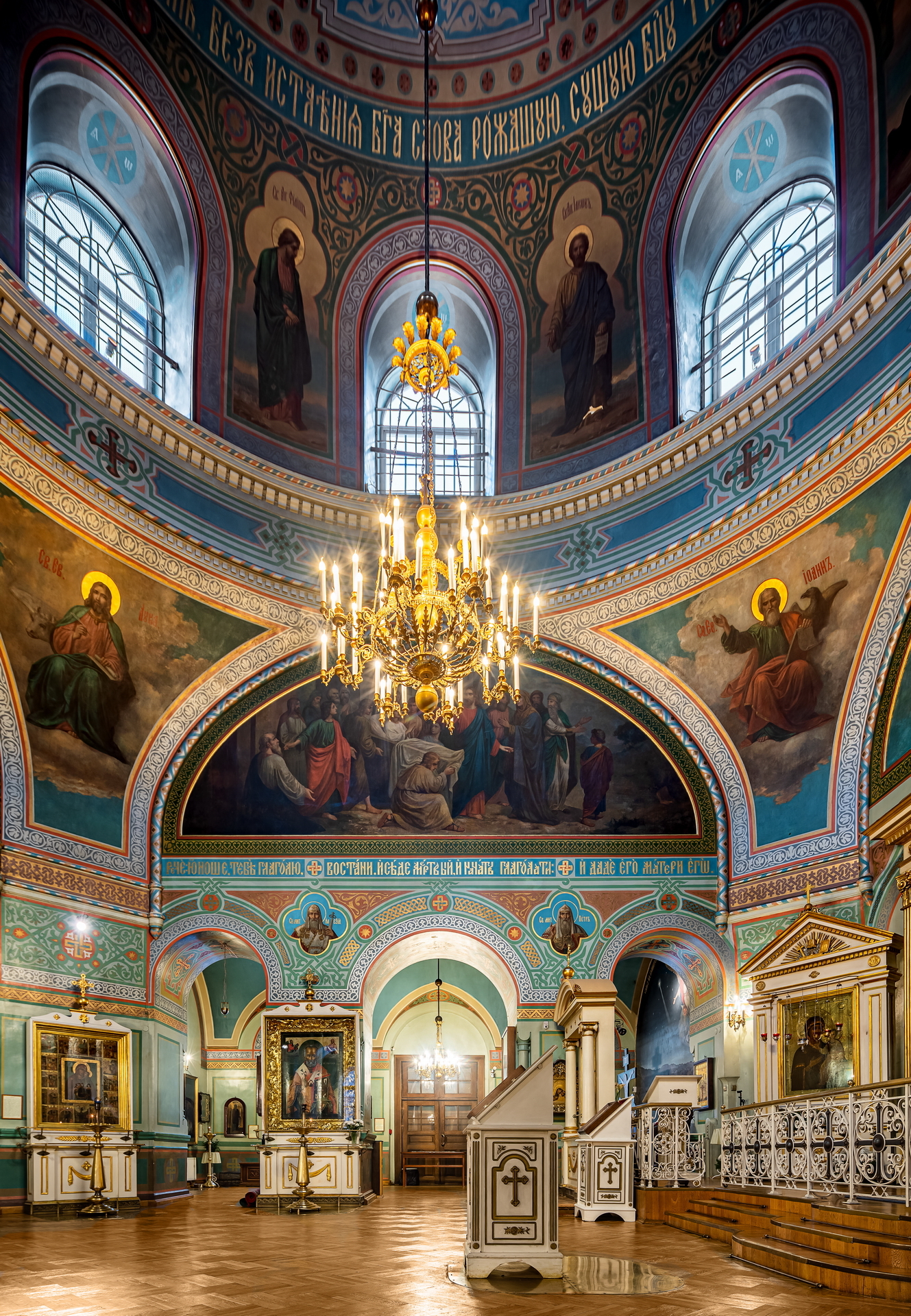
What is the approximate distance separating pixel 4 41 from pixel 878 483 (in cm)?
1098

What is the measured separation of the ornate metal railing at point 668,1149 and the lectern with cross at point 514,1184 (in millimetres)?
5359

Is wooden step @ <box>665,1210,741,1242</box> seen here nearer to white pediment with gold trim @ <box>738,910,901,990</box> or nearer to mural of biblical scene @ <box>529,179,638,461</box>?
white pediment with gold trim @ <box>738,910,901,990</box>

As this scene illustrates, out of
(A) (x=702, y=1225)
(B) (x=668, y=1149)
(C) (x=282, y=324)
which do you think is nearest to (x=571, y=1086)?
(B) (x=668, y=1149)

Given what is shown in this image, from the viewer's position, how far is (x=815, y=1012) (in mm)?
13008

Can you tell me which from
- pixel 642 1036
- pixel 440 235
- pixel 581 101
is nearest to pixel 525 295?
pixel 440 235

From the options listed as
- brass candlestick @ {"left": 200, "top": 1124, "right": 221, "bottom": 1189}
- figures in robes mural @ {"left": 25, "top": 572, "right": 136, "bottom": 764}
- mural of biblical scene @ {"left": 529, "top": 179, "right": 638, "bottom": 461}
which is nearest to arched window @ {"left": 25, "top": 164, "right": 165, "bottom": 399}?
figures in robes mural @ {"left": 25, "top": 572, "right": 136, "bottom": 764}

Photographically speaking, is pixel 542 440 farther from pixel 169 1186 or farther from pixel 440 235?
pixel 169 1186

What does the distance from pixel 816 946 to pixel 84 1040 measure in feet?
28.1

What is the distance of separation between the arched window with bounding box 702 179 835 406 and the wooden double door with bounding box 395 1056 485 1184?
47.5 ft

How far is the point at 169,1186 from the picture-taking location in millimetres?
15438

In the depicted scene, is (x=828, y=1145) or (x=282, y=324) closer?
(x=828, y=1145)

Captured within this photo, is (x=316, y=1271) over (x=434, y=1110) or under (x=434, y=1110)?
over

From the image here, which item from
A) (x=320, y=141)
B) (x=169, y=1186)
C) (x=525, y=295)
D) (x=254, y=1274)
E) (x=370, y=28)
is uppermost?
(x=370, y=28)

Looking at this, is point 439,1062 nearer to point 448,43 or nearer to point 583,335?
point 583,335
